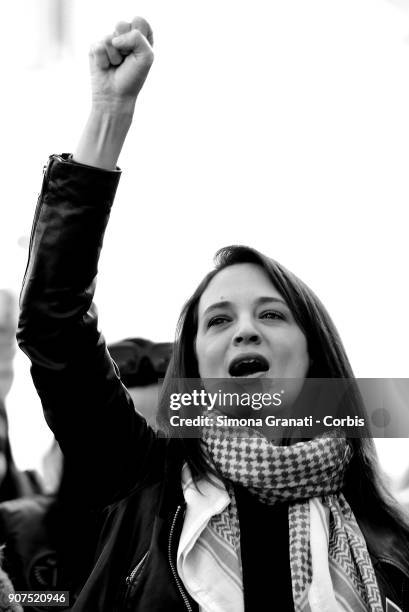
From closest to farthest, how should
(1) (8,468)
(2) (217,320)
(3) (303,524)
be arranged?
(3) (303,524) < (2) (217,320) < (1) (8,468)

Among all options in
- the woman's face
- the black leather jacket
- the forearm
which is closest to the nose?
the woman's face

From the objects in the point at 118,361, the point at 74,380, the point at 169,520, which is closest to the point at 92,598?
the point at 169,520

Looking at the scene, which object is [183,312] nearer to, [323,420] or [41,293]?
[323,420]

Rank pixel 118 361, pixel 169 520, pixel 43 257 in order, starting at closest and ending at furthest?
pixel 43 257, pixel 169 520, pixel 118 361

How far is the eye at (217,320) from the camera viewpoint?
147 cm

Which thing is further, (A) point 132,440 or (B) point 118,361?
(B) point 118,361

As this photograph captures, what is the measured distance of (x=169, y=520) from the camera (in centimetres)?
129

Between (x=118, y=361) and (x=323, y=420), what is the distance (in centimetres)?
77

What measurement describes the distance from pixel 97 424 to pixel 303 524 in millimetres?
378

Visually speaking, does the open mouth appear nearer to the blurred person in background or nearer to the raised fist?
the raised fist

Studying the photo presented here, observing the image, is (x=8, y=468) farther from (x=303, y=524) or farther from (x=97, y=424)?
(x=303, y=524)

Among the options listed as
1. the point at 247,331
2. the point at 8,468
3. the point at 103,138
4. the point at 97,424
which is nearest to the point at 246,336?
the point at 247,331

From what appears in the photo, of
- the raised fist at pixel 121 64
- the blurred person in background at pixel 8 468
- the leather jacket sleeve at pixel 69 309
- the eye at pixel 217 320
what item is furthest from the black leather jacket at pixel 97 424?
the blurred person in background at pixel 8 468

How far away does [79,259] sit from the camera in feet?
3.77
